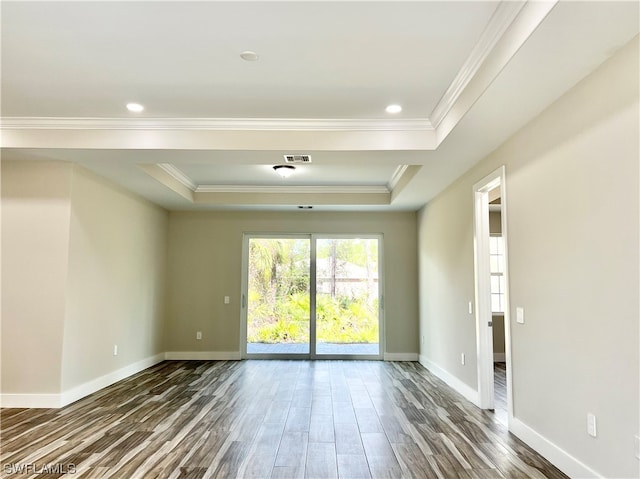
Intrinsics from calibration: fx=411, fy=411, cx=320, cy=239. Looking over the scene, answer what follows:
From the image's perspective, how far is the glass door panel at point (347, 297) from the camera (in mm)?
7039

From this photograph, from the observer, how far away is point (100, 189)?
4875 millimetres

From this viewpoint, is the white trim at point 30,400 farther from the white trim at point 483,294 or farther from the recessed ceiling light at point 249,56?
the white trim at point 483,294

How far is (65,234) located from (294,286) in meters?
3.73

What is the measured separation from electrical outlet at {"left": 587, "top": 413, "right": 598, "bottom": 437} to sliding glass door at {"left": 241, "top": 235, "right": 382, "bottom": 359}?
4.64 metres

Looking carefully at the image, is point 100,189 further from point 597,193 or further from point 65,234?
point 597,193

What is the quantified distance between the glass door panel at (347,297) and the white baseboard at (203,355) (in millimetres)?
1440

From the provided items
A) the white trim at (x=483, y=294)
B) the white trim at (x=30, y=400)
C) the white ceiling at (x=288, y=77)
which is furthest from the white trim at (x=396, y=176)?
the white trim at (x=30, y=400)

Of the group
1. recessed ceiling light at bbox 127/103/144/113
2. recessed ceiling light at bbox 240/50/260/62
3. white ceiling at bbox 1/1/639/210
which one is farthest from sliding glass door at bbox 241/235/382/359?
recessed ceiling light at bbox 240/50/260/62

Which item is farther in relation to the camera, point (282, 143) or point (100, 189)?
point (100, 189)

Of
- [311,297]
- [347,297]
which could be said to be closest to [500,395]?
[347,297]

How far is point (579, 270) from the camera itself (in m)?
2.54

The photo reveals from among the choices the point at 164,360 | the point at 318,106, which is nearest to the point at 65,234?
the point at 318,106

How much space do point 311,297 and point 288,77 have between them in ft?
15.2

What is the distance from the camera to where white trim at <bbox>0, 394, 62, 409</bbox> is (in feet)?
13.4
